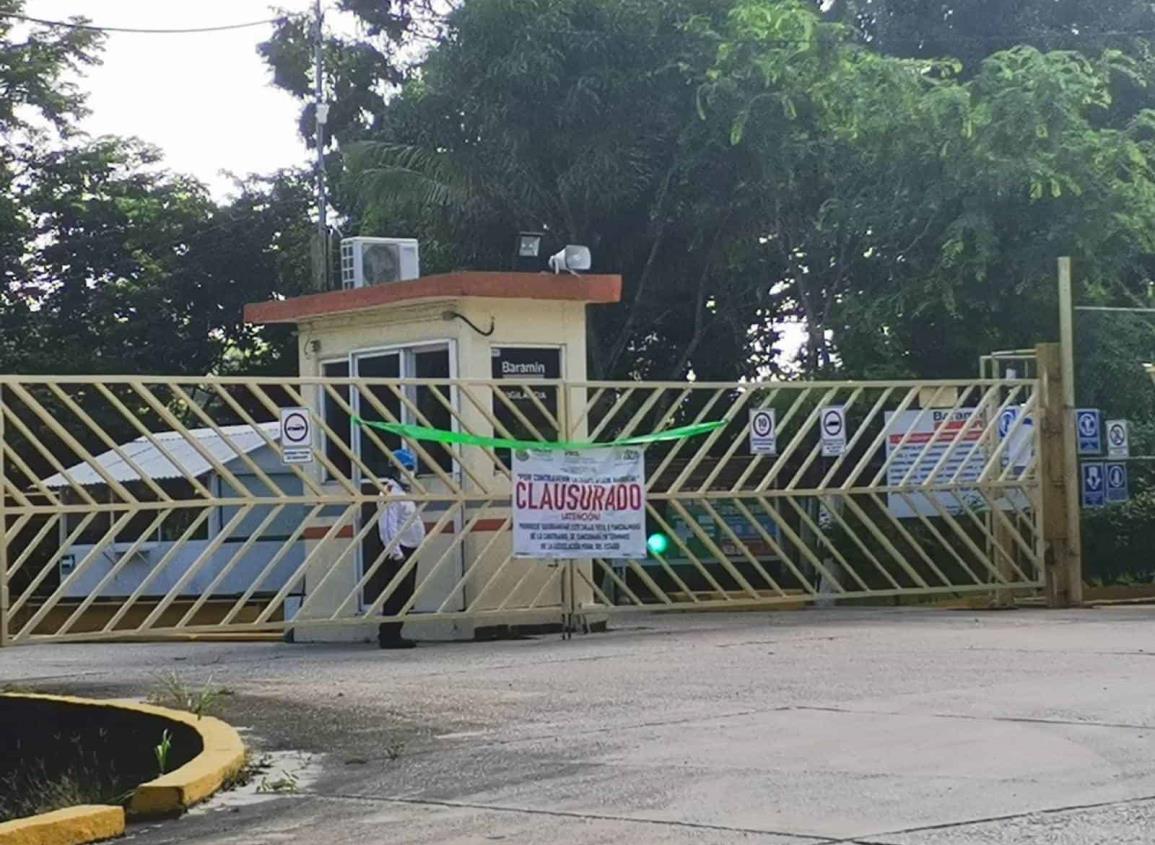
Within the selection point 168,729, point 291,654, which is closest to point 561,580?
point 291,654

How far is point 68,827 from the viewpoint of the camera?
7.84 meters

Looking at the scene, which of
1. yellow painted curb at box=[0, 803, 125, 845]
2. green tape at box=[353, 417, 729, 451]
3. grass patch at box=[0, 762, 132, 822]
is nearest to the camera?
yellow painted curb at box=[0, 803, 125, 845]

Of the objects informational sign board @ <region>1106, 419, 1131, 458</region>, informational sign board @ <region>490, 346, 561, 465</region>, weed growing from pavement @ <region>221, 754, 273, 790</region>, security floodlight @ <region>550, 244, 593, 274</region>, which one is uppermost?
security floodlight @ <region>550, 244, 593, 274</region>

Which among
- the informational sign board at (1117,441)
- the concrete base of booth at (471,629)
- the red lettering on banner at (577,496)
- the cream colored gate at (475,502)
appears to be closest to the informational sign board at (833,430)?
the cream colored gate at (475,502)

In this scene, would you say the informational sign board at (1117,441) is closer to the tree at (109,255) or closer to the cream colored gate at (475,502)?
the cream colored gate at (475,502)

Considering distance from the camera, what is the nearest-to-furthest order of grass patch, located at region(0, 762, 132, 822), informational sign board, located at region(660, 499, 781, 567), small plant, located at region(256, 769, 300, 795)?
small plant, located at region(256, 769, 300, 795), grass patch, located at region(0, 762, 132, 822), informational sign board, located at region(660, 499, 781, 567)

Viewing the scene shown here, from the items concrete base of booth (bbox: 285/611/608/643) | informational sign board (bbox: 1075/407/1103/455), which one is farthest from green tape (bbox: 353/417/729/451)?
informational sign board (bbox: 1075/407/1103/455)

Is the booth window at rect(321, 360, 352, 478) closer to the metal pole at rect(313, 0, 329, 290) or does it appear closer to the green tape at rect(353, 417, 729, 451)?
the green tape at rect(353, 417, 729, 451)

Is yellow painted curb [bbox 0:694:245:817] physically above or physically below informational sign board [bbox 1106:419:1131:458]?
below

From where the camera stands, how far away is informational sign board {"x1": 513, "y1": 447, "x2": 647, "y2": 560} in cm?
1675

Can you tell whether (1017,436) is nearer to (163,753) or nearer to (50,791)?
(50,791)

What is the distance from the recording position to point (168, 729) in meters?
10.3

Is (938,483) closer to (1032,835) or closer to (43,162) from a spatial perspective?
(1032,835)

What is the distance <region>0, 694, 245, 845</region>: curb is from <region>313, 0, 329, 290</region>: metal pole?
88.9 ft
